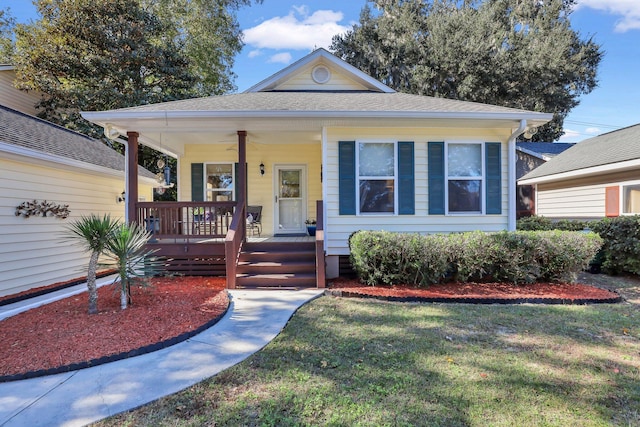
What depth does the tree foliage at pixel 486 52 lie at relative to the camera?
1947cm

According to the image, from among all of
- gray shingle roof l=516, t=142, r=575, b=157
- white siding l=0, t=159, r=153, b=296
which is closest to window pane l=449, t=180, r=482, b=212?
white siding l=0, t=159, r=153, b=296

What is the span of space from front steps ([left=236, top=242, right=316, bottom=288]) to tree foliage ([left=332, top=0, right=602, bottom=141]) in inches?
697

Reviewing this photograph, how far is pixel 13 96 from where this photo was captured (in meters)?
13.3

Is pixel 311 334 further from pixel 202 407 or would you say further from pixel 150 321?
pixel 150 321

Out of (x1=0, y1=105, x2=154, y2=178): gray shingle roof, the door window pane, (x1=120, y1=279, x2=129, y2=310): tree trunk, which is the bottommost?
(x1=120, y1=279, x2=129, y2=310): tree trunk

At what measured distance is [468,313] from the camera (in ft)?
15.0

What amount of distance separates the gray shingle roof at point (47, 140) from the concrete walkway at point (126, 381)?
489 cm

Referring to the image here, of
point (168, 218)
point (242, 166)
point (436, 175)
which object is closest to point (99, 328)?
point (168, 218)

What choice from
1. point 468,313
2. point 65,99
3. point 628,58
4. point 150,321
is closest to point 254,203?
point 150,321

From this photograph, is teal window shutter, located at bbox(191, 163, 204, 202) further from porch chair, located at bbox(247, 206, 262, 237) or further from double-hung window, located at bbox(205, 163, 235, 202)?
porch chair, located at bbox(247, 206, 262, 237)

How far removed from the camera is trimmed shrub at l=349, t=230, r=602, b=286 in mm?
5719

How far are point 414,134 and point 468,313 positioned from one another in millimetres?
3732

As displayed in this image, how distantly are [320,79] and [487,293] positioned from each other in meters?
6.69

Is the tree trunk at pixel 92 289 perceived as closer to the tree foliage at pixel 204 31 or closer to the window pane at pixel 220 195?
the window pane at pixel 220 195
